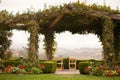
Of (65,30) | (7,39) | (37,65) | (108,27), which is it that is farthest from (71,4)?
(7,39)

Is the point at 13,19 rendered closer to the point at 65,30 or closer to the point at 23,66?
the point at 23,66

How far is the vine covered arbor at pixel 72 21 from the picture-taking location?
55.7ft

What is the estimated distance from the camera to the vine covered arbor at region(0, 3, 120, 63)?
17.0 meters

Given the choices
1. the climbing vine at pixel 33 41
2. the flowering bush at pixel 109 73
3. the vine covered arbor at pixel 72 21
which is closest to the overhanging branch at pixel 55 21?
the vine covered arbor at pixel 72 21

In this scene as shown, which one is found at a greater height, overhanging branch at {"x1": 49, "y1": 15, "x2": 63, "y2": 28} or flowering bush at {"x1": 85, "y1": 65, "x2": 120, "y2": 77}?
overhanging branch at {"x1": 49, "y1": 15, "x2": 63, "y2": 28}

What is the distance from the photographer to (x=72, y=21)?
19.9m

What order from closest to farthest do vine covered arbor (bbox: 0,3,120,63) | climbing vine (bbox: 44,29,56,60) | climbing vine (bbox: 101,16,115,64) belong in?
climbing vine (bbox: 101,16,115,64), vine covered arbor (bbox: 0,3,120,63), climbing vine (bbox: 44,29,56,60)

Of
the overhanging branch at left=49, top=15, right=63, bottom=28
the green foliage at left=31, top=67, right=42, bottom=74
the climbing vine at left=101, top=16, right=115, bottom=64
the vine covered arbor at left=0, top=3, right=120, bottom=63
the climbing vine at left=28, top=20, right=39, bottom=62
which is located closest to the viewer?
the green foliage at left=31, top=67, right=42, bottom=74

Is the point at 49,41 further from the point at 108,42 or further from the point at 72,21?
the point at 108,42

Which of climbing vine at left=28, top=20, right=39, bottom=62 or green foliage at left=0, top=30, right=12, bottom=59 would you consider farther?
green foliage at left=0, top=30, right=12, bottom=59

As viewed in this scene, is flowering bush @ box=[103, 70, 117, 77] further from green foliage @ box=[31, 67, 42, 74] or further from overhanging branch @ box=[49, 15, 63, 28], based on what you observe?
overhanging branch @ box=[49, 15, 63, 28]

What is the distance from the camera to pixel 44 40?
23016 millimetres

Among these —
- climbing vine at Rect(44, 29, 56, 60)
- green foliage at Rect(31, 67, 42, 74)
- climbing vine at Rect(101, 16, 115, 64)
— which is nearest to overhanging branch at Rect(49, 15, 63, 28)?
climbing vine at Rect(44, 29, 56, 60)

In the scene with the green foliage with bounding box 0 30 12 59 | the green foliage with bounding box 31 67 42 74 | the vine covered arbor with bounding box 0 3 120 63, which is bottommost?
the green foliage with bounding box 31 67 42 74
